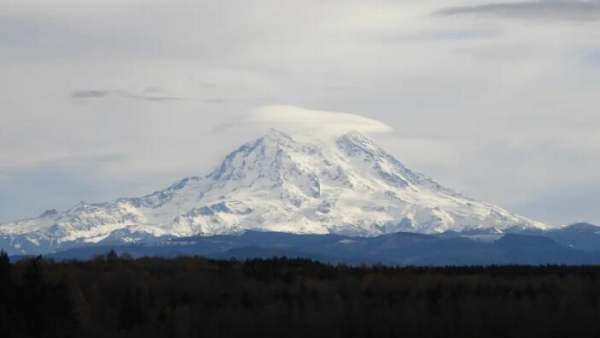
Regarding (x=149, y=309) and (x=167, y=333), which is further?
(x=149, y=309)

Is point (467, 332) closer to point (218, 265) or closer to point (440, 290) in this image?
point (440, 290)

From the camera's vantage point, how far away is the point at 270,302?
56.5 meters

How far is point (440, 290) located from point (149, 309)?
12.8 metres

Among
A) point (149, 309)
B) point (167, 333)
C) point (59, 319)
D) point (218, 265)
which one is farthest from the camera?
point (218, 265)

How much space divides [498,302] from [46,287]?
59.4ft

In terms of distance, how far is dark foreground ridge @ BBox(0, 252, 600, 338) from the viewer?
49.1m

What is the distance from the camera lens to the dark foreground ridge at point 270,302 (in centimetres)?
4909

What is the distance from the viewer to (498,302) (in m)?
56.4

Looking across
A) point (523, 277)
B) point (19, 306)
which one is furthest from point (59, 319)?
point (523, 277)

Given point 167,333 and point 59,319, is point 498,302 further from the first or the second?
point 59,319

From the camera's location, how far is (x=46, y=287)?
48.5 m

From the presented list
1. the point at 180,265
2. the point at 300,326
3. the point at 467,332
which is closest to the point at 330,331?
the point at 300,326

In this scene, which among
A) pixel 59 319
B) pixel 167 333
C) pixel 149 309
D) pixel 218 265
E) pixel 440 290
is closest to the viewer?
pixel 59 319

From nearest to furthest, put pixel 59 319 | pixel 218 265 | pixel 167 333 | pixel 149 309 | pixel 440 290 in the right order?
pixel 59 319, pixel 167 333, pixel 149 309, pixel 440 290, pixel 218 265
